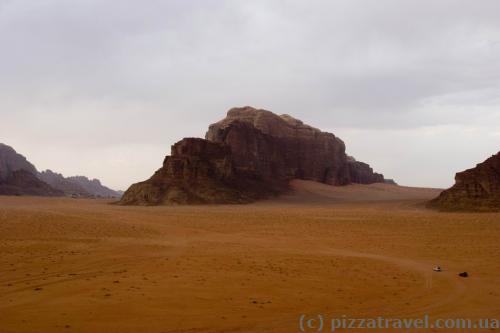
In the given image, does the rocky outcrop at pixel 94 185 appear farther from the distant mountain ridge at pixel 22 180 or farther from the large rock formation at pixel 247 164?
the large rock formation at pixel 247 164

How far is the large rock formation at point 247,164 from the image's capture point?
46906 mm

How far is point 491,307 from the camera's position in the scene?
7.68 m

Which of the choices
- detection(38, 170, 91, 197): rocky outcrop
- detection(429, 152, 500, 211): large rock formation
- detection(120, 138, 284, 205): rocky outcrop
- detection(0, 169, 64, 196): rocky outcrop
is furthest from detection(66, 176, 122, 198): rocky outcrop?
detection(429, 152, 500, 211): large rock formation

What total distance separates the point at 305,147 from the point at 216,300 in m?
70.4

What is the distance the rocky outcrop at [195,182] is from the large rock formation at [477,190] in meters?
21.4

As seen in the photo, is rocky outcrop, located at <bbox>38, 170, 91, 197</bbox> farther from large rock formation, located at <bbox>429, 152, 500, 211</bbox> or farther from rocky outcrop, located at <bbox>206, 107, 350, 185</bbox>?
large rock formation, located at <bbox>429, 152, 500, 211</bbox>

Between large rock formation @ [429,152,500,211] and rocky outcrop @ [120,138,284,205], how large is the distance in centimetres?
2137

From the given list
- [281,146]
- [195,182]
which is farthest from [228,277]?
[281,146]

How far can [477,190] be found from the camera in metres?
33.9

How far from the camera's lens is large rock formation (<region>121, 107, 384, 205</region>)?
154 feet

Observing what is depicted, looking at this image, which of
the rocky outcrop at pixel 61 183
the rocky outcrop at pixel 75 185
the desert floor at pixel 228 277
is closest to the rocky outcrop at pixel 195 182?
the desert floor at pixel 228 277

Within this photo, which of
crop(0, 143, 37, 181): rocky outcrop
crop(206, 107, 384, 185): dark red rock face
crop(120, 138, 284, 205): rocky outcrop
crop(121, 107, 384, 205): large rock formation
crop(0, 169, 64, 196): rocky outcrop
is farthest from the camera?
crop(0, 143, 37, 181): rocky outcrop

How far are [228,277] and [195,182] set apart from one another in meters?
38.4

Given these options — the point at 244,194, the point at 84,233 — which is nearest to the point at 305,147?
the point at 244,194
